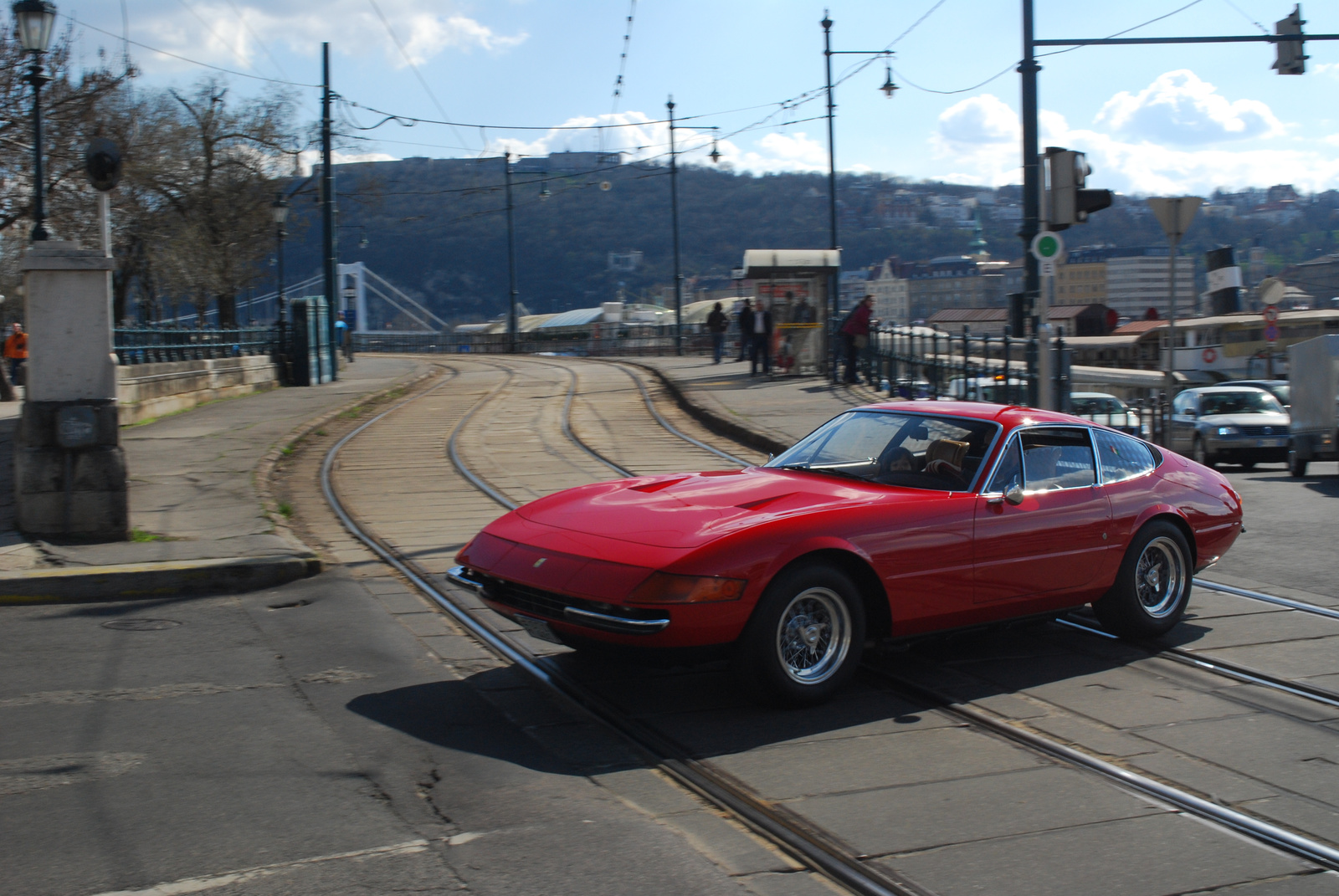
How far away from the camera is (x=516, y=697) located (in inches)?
207

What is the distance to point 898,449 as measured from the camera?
618 cm

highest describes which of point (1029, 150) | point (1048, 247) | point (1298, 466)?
point (1029, 150)

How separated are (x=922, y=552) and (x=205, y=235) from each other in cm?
4075

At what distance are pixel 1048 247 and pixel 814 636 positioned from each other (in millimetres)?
8908

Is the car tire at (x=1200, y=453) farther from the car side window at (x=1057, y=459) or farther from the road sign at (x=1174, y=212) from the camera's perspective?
the car side window at (x=1057, y=459)

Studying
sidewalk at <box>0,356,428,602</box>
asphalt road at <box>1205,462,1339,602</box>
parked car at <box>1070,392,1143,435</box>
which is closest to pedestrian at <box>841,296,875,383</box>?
parked car at <box>1070,392,1143,435</box>

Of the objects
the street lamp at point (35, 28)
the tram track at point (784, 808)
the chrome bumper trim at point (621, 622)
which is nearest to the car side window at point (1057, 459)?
the tram track at point (784, 808)

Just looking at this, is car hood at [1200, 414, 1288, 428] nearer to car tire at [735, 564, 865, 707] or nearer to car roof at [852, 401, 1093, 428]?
car roof at [852, 401, 1093, 428]

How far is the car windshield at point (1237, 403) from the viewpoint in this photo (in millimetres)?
20641

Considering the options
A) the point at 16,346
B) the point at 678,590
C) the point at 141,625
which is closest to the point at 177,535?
the point at 141,625

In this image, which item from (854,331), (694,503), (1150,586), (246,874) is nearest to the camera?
(246,874)

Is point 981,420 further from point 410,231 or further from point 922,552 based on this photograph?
point 410,231

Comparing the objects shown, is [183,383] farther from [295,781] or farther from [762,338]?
[295,781]

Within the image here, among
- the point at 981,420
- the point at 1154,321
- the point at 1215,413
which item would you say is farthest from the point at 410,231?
the point at 981,420
